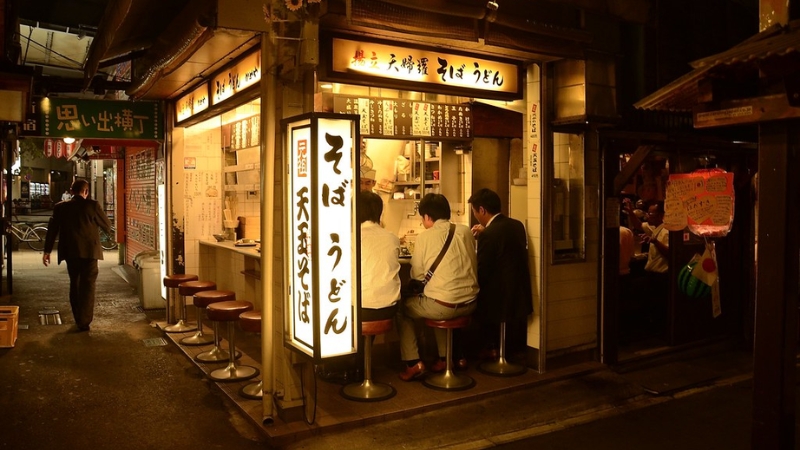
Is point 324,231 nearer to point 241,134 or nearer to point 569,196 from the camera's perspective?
point 569,196

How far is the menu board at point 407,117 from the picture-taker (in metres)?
8.78

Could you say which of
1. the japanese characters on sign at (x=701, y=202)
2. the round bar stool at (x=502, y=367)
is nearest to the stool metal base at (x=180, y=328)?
the round bar stool at (x=502, y=367)

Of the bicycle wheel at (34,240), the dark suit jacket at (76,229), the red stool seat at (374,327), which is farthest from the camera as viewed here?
the bicycle wheel at (34,240)

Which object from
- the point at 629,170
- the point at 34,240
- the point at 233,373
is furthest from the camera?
the point at 34,240

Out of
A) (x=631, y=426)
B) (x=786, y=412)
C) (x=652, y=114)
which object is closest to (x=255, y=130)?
(x=652, y=114)

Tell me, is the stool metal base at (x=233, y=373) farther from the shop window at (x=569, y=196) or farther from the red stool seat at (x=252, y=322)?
the shop window at (x=569, y=196)

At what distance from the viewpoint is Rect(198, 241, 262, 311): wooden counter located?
10.1 m

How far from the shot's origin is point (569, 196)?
8430 mm

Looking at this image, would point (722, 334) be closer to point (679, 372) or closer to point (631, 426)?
point (679, 372)

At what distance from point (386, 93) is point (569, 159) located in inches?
134

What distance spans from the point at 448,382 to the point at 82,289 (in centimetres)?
689

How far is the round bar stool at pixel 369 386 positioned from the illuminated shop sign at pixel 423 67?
2805 millimetres

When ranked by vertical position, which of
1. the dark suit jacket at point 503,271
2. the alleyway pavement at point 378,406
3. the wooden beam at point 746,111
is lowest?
the alleyway pavement at point 378,406

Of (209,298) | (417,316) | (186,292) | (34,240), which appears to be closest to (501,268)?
(417,316)
